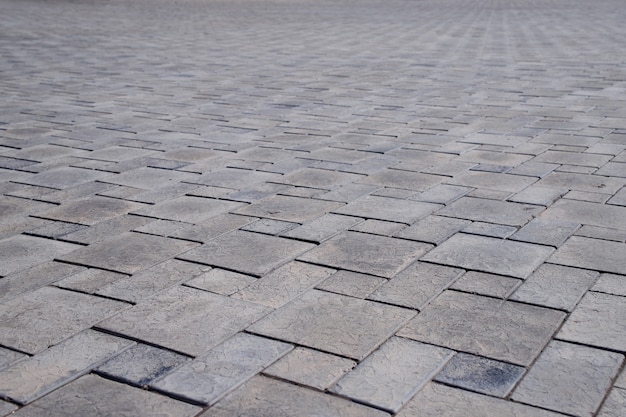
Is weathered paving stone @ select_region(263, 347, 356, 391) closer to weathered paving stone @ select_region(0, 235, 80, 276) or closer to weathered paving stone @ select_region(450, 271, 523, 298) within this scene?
weathered paving stone @ select_region(450, 271, 523, 298)

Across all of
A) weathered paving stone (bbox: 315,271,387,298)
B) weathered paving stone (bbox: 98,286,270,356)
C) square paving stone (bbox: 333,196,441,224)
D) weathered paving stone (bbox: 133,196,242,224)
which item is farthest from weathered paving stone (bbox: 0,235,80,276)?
square paving stone (bbox: 333,196,441,224)

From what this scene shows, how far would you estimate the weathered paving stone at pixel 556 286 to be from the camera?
117 inches

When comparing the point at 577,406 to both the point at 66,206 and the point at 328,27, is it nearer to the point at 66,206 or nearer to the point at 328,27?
the point at 66,206

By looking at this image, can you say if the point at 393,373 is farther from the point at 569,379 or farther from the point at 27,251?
the point at 27,251

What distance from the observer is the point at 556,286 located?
123 inches

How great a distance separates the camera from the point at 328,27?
664 inches

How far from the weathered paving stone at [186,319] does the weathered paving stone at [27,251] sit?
71 cm

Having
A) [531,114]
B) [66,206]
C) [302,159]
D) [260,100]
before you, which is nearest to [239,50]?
[260,100]

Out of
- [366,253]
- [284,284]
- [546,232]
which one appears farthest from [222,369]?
[546,232]

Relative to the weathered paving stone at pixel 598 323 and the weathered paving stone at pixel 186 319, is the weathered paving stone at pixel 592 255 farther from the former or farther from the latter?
the weathered paving stone at pixel 186 319

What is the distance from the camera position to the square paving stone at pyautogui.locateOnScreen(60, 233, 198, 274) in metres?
3.39

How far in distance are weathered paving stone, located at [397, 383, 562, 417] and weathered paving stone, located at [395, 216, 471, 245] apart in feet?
4.41

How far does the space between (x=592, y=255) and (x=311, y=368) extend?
1563 millimetres

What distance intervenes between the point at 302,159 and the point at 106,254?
2.00 metres
